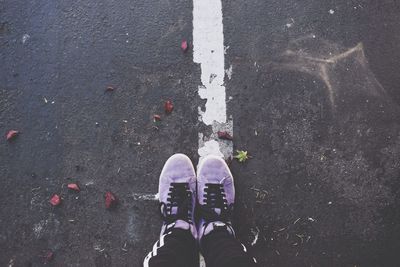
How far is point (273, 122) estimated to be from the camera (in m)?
3.26

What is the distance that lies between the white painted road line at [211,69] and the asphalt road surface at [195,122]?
11 mm

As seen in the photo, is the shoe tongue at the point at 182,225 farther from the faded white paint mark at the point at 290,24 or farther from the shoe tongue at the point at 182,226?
the faded white paint mark at the point at 290,24

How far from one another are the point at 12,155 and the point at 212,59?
1.71m

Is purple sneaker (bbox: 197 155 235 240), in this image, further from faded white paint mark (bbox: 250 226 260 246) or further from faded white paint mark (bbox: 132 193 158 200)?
faded white paint mark (bbox: 132 193 158 200)

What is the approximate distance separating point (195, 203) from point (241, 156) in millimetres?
534

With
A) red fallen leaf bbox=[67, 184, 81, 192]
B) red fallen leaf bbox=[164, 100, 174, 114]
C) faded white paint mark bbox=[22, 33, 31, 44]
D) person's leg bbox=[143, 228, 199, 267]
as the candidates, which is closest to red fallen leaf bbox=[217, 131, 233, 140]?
red fallen leaf bbox=[164, 100, 174, 114]

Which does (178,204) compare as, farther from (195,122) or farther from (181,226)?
(195,122)

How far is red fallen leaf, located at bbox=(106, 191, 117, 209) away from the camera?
10.4 ft

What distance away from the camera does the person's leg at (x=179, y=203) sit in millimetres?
3045

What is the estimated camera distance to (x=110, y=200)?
10.4 ft

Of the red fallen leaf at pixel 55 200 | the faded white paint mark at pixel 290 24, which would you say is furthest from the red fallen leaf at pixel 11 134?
the faded white paint mark at pixel 290 24

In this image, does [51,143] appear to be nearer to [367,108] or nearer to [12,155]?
[12,155]


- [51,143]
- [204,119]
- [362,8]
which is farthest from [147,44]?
[362,8]

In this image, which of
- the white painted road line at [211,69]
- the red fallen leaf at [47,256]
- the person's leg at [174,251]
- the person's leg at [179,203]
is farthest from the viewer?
the white painted road line at [211,69]
